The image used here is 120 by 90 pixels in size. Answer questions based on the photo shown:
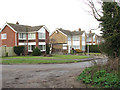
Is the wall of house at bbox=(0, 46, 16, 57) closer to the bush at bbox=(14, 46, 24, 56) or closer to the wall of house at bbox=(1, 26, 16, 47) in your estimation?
the bush at bbox=(14, 46, 24, 56)

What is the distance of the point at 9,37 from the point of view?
32.3m

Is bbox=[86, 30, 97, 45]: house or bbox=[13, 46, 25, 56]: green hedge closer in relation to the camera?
bbox=[13, 46, 25, 56]: green hedge

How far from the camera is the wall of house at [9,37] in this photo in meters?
31.6

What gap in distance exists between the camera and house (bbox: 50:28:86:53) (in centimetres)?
4441

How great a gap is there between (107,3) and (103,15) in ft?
2.85

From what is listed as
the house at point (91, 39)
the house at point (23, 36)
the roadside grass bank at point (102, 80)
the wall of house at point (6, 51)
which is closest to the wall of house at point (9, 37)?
the house at point (23, 36)

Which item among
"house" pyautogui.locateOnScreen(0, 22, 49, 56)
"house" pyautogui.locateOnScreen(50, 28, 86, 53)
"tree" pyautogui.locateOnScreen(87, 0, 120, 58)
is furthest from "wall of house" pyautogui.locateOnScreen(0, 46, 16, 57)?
"tree" pyautogui.locateOnScreen(87, 0, 120, 58)

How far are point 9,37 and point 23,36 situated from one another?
3116 mm

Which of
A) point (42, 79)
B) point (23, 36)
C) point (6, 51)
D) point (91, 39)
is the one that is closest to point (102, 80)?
point (42, 79)

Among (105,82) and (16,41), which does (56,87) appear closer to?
(105,82)

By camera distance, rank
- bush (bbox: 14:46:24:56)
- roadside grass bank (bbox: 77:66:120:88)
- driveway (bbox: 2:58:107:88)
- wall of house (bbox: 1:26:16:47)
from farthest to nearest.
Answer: wall of house (bbox: 1:26:16:47) → bush (bbox: 14:46:24:56) → driveway (bbox: 2:58:107:88) → roadside grass bank (bbox: 77:66:120:88)

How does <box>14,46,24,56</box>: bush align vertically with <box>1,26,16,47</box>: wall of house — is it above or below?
below

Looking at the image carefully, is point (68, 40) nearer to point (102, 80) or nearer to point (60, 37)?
point (60, 37)

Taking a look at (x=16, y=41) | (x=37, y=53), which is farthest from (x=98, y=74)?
(x=16, y=41)
